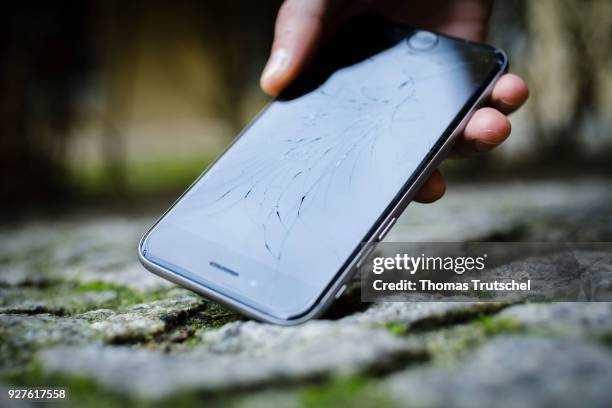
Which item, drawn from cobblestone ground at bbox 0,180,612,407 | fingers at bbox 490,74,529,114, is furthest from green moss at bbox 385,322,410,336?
fingers at bbox 490,74,529,114

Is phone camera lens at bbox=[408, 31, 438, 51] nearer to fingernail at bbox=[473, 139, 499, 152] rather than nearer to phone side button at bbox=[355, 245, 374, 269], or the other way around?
fingernail at bbox=[473, 139, 499, 152]

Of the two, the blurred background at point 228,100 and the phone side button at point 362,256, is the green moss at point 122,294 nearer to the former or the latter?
the phone side button at point 362,256

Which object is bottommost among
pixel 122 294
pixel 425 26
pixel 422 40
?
pixel 122 294

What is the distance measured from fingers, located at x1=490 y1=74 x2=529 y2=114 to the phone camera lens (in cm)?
20

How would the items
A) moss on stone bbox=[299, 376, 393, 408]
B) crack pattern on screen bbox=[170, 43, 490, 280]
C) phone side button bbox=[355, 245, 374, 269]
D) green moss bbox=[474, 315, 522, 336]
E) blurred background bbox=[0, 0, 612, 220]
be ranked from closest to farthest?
moss on stone bbox=[299, 376, 393, 408], green moss bbox=[474, 315, 522, 336], phone side button bbox=[355, 245, 374, 269], crack pattern on screen bbox=[170, 43, 490, 280], blurred background bbox=[0, 0, 612, 220]

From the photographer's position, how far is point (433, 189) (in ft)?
4.37

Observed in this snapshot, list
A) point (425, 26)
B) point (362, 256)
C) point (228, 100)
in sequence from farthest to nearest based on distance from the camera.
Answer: point (228, 100) < point (425, 26) < point (362, 256)

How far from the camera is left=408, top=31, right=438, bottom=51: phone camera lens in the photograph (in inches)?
52.7

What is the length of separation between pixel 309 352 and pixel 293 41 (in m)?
0.96

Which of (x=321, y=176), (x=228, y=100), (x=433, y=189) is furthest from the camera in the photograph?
(x=228, y=100)

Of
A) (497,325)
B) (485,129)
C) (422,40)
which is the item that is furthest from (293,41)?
(497,325)

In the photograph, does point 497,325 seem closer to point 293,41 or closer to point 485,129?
point 485,129

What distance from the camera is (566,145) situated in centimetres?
332

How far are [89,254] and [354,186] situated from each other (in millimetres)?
928
